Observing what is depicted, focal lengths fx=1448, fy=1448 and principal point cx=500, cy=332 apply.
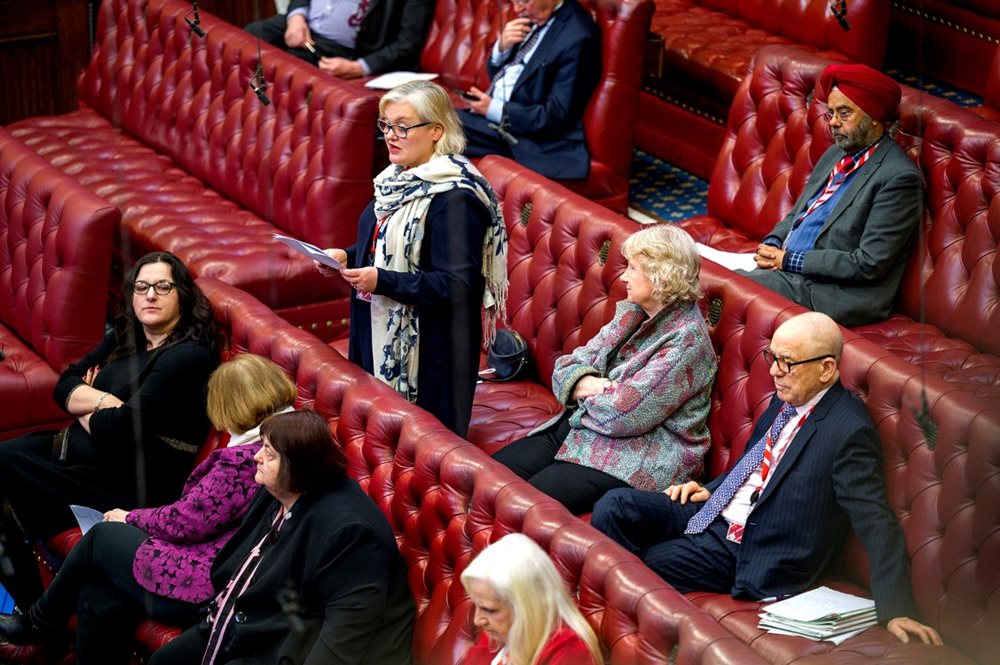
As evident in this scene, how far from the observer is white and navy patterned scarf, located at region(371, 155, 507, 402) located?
148 inches

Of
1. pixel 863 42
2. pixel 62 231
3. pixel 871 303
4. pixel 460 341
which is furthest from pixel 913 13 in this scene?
pixel 62 231

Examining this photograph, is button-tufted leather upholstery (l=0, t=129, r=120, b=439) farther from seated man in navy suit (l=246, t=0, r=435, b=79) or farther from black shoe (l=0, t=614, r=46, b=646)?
seated man in navy suit (l=246, t=0, r=435, b=79)

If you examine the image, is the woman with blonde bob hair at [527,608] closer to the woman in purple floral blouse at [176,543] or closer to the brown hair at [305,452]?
the brown hair at [305,452]

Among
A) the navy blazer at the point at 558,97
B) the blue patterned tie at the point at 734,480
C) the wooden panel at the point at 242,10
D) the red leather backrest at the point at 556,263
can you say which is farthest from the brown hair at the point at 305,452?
the wooden panel at the point at 242,10

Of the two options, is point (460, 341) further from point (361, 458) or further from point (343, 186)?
point (343, 186)

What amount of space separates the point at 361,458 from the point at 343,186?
1.90m

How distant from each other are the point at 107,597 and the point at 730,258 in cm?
209

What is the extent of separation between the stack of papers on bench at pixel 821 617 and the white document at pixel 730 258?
1531mm

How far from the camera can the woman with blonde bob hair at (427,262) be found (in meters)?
3.73

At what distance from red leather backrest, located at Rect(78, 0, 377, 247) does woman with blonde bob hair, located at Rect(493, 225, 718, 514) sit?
72.0 inches

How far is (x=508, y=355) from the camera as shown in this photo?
4305 mm

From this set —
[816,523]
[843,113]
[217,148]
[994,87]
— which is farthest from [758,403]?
[217,148]

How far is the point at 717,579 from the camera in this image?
3.28m

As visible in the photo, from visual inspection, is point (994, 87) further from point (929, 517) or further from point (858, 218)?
point (929, 517)
